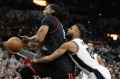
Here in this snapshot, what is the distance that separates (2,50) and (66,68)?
9.47m

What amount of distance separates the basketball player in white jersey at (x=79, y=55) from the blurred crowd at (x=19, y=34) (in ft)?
20.9

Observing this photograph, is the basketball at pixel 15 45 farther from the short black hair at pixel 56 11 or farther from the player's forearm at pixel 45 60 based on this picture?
the short black hair at pixel 56 11

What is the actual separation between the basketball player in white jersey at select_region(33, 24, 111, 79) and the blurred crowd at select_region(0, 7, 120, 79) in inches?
251

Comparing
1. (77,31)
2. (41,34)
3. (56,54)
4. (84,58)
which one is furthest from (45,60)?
(77,31)

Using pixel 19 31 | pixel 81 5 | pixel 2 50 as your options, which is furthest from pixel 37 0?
pixel 81 5

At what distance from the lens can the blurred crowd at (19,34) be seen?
53.3 ft

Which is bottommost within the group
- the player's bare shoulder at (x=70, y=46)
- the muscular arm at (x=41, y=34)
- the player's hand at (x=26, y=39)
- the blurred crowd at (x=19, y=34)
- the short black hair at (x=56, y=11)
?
the blurred crowd at (x=19, y=34)

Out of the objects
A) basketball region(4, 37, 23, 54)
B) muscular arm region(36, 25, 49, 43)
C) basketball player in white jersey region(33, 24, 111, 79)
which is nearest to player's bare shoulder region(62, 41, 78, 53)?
basketball player in white jersey region(33, 24, 111, 79)

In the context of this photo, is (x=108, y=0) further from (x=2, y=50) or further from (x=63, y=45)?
(x=63, y=45)

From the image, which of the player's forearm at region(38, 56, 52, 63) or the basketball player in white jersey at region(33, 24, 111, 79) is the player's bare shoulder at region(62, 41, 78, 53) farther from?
the player's forearm at region(38, 56, 52, 63)

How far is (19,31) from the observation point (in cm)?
2294

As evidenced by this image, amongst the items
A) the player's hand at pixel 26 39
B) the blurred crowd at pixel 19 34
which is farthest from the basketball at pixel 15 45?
the blurred crowd at pixel 19 34

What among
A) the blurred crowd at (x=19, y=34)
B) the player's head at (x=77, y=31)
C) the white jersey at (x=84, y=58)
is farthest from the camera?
the blurred crowd at (x=19, y=34)

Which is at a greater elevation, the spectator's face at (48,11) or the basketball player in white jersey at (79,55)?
the spectator's face at (48,11)
